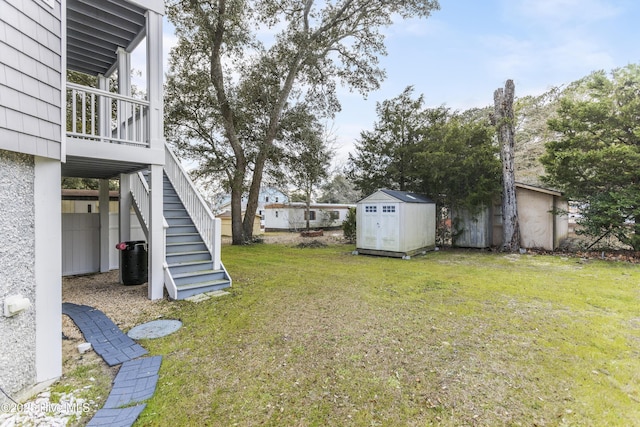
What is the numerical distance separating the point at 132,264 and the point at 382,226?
7.23 meters

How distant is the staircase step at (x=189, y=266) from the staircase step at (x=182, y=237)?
1.86ft

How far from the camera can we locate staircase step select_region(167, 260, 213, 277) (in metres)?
5.52

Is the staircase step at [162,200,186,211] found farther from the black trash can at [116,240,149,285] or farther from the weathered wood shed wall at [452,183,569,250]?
the weathered wood shed wall at [452,183,569,250]

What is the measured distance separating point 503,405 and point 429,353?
3.01 ft

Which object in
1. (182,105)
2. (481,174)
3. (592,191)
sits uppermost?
(182,105)

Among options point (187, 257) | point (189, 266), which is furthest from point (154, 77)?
point (189, 266)

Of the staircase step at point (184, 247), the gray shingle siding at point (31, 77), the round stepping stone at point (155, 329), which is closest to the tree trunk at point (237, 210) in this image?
the staircase step at point (184, 247)

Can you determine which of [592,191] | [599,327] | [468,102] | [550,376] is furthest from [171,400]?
[468,102]

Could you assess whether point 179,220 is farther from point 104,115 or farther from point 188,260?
point 104,115

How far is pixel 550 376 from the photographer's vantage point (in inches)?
109

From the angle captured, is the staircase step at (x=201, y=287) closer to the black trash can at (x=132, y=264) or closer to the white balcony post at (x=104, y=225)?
the black trash can at (x=132, y=264)

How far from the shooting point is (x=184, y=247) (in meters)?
6.00

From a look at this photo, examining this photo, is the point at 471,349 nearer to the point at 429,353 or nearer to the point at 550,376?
the point at 429,353

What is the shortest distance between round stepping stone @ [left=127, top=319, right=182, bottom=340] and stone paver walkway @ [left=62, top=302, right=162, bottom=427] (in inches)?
5.3
